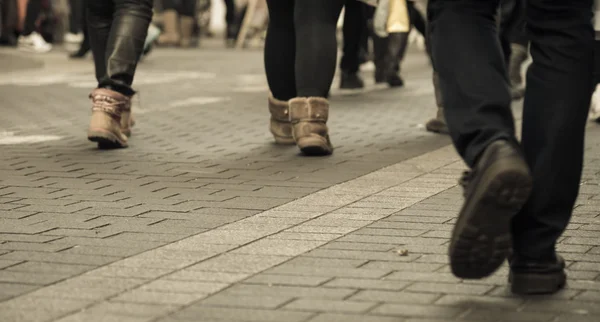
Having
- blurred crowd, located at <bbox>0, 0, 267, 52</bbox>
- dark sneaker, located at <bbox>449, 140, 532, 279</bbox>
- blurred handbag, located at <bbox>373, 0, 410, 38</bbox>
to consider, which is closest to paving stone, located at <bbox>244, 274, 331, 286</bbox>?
dark sneaker, located at <bbox>449, 140, 532, 279</bbox>

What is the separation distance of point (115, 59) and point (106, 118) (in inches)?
11.8

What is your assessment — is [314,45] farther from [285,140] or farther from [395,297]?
[395,297]

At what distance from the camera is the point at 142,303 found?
10.9ft

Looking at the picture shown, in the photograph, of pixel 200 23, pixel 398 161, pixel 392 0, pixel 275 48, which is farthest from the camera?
pixel 200 23

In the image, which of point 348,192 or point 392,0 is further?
point 392,0

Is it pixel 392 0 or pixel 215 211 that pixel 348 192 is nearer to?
pixel 215 211

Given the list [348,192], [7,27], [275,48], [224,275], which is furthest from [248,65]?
[224,275]

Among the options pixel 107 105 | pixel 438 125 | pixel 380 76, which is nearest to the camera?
pixel 107 105

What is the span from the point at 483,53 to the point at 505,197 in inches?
18.0

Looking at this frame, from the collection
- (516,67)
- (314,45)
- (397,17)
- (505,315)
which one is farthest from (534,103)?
(516,67)

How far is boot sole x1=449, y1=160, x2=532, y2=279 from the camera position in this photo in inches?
125

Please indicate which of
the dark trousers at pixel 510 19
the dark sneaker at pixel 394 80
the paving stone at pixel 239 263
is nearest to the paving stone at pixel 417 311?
the paving stone at pixel 239 263

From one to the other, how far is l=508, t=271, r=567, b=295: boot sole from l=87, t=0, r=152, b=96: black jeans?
351 cm

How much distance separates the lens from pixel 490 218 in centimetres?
320
